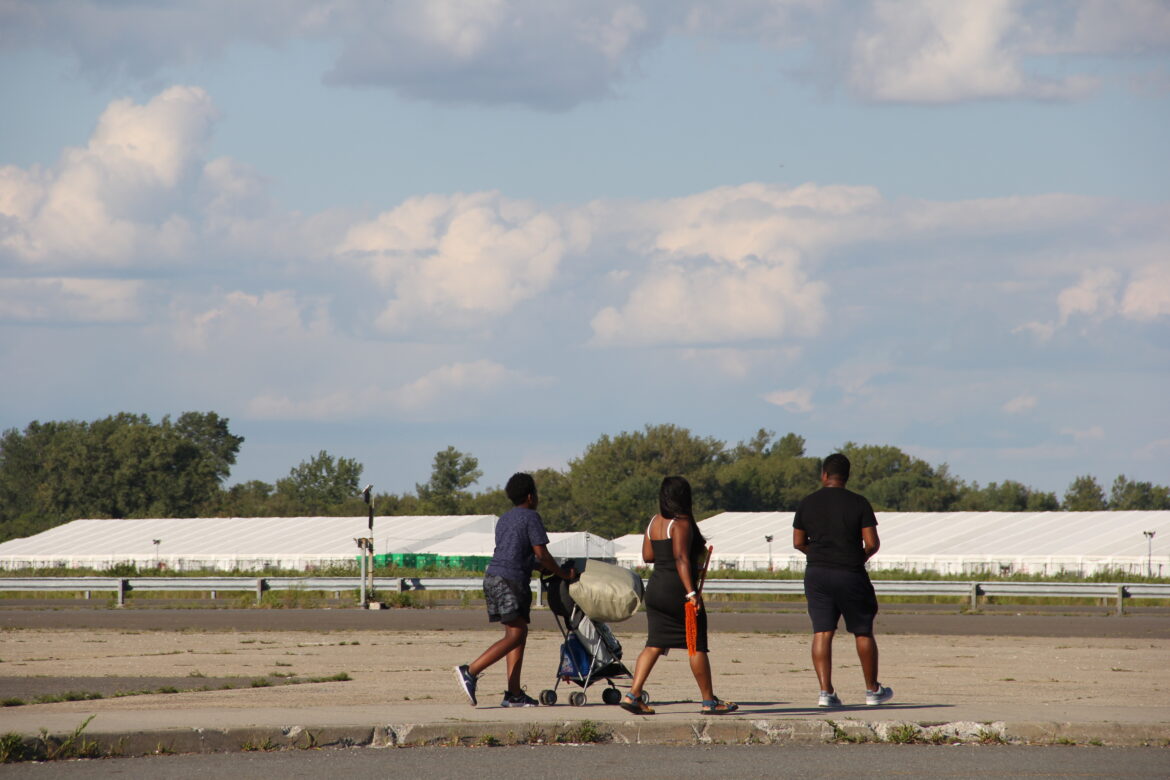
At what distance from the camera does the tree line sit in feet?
389

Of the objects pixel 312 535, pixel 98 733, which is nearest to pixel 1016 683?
pixel 98 733

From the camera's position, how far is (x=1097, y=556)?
51.0 metres

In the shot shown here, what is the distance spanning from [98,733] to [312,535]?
62.7 meters

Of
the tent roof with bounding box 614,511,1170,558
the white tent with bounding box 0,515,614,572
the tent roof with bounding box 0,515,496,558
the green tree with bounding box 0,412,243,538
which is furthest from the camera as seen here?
the green tree with bounding box 0,412,243,538

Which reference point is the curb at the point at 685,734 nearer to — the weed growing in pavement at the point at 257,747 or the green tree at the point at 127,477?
the weed growing in pavement at the point at 257,747

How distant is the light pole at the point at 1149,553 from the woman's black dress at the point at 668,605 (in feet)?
133

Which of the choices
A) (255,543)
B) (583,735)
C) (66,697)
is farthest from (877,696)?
(255,543)

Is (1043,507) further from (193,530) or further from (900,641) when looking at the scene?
(900,641)

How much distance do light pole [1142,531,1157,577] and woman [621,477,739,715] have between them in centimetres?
4055

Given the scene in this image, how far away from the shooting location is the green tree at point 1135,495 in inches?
5723

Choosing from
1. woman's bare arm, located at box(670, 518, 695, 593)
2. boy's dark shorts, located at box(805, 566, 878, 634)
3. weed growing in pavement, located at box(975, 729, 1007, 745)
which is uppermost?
woman's bare arm, located at box(670, 518, 695, 593)

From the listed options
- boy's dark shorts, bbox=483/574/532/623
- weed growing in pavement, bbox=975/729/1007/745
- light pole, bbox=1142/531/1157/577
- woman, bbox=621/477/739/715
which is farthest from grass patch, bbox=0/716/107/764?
light pole, bbox=1142/531/1157/577

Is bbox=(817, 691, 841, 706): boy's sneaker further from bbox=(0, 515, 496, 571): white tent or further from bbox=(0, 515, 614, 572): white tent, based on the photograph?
bbox=(0, 515, 496, 571): white tent

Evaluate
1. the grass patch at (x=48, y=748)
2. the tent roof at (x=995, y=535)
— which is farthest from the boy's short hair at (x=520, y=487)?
the tent roof at (x=995, y=535)
